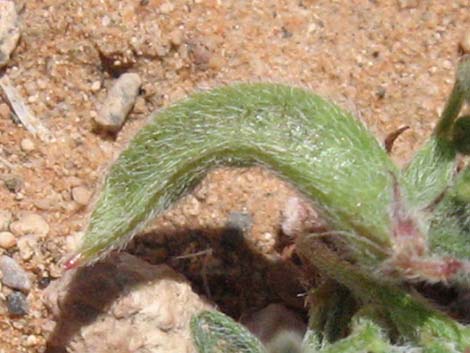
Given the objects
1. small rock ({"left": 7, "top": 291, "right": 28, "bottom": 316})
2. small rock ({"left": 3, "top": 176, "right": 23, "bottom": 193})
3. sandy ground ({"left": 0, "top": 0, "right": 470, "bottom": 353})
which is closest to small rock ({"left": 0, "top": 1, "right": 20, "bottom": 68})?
sandy ground ({"left": 0, "top": 0, "right": 470, "bottom": 353})

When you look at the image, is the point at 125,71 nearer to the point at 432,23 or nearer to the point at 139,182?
the point at 139,182

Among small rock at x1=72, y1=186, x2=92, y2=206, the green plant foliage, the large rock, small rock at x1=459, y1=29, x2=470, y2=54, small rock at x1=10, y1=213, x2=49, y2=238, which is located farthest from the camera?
small rock at x1=459, y1=29, x2=470, y2=54

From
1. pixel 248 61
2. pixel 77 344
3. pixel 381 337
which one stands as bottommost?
pixel 77 344

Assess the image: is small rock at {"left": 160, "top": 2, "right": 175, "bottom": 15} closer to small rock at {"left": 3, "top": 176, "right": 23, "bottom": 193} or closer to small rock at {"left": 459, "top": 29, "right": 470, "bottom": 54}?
small rock at {"left": 3, "top": 176, "right": 23, "bottom": 193}

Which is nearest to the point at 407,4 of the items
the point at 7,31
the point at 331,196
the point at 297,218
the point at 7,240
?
the point at 297,218

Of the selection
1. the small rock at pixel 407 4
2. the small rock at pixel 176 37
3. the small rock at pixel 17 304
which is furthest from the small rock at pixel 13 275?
the small rock at pixel 407 4

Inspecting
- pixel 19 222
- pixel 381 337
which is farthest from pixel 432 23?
pixel 19 222
